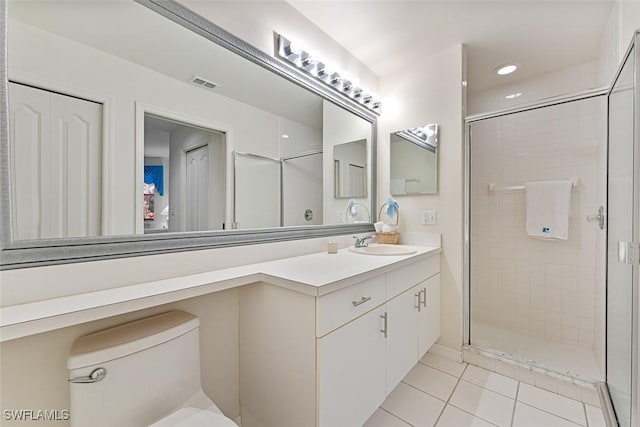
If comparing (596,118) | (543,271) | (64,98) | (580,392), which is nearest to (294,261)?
(64,98)

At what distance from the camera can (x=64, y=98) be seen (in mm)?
885

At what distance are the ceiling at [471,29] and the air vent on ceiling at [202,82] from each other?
79 cm

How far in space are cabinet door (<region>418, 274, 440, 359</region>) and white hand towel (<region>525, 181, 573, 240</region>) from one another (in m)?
0.99

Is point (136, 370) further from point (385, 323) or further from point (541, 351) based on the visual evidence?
point (541, 351)

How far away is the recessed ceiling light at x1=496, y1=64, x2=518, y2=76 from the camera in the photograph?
7.28ft

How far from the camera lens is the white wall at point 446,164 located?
6.41ft

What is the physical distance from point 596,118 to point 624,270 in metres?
1.49

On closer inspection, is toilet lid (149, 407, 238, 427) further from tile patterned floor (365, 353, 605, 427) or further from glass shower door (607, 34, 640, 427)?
glass shower door (607, 34, 640, 427)

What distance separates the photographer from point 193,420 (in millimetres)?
860

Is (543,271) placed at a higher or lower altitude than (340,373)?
higher

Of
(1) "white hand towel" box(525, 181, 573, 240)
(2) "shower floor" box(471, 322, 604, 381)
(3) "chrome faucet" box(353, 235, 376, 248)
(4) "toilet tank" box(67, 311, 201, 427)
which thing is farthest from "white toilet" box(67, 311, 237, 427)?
(1) "white hand towel" box(525, 181, 573, 240)

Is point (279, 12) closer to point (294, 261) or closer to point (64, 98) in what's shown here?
point (64, 98)

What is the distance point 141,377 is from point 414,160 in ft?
6.85

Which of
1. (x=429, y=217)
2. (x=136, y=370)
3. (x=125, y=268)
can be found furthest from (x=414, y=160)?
(x=136, y=370)
